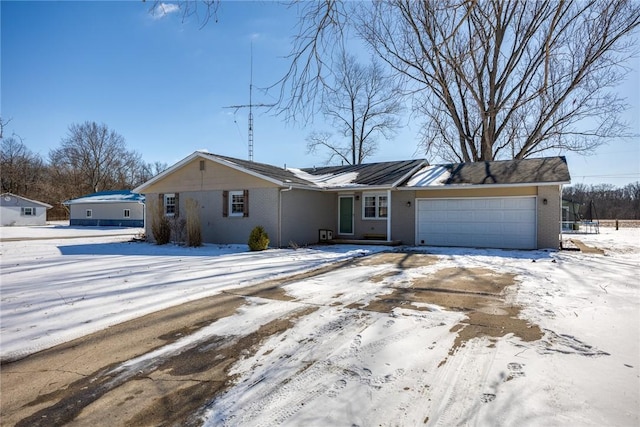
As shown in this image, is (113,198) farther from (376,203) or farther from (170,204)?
(376,203)

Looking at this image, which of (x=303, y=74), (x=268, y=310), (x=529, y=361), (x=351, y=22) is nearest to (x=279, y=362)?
(x=268, y=310)

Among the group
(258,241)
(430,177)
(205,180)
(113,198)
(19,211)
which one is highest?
(430,177)

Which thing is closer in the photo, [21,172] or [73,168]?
[21,172]

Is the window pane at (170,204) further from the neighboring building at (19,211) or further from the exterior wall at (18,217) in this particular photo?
the exterior wall at (18,217)

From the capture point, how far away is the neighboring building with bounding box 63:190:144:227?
31641mm

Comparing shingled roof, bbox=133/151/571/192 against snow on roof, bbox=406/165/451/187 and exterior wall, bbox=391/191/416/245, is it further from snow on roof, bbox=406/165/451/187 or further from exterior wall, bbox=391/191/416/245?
exterior wall, bbox=391/191/416/245

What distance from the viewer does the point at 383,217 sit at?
15.6 meters

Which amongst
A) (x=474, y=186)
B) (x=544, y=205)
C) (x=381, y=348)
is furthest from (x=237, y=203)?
(x=381, y=348)

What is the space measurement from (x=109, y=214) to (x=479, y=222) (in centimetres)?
Answer: 3109

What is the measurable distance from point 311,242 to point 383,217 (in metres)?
3.29

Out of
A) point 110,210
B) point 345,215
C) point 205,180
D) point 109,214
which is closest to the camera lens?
point 205,180

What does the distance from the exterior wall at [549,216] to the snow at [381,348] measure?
559 centimetres

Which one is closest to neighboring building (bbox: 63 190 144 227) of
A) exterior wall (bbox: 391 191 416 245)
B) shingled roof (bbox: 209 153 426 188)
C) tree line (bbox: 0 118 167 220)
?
tree line (bbox: 0 118 167 220)

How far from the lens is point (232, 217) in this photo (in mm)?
15250
